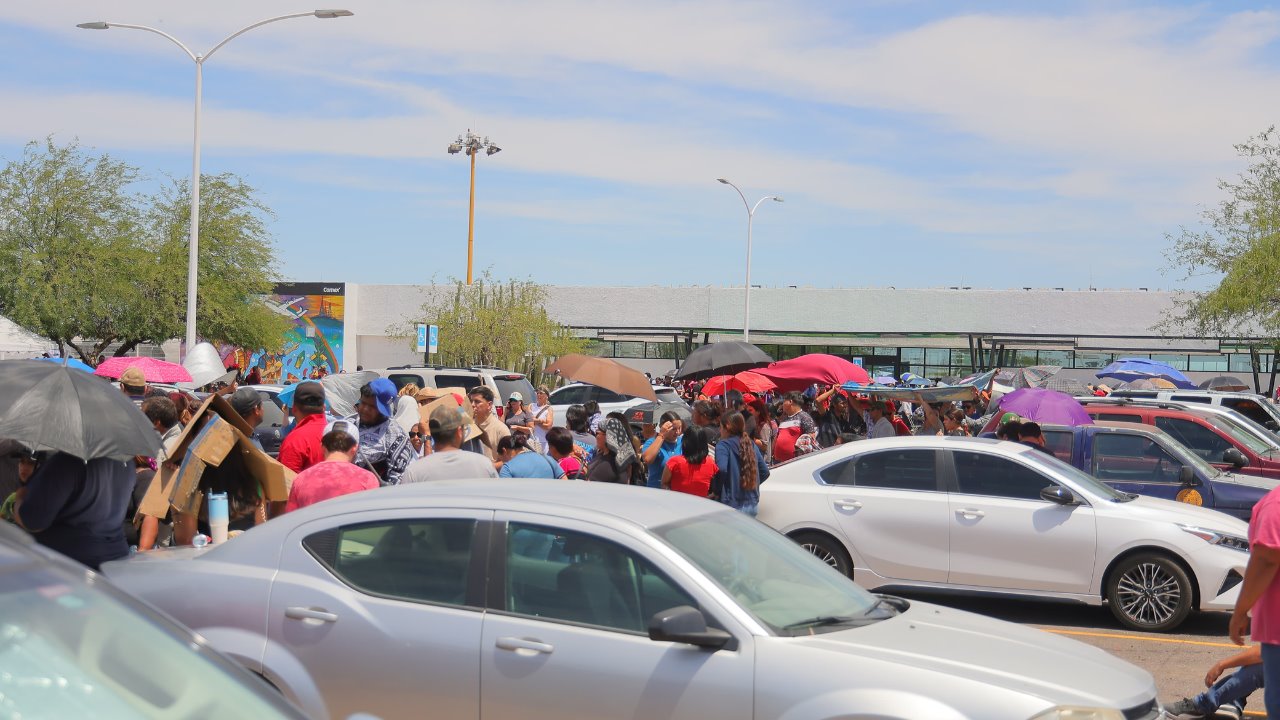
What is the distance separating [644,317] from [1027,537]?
49065 mm

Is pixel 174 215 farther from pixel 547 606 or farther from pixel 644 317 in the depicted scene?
pixel 547 606

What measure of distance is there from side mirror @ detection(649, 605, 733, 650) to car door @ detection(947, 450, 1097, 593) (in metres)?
6.11

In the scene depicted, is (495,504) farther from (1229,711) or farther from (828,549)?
(828,549)

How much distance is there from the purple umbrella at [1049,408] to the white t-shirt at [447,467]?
25.4 feet

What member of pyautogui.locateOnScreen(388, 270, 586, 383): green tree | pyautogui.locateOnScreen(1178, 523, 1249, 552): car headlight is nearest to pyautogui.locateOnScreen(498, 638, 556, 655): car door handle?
pyautogui.locateOnScreen(1178, 523, 1249, 552): car headlight

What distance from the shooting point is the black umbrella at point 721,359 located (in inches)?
688

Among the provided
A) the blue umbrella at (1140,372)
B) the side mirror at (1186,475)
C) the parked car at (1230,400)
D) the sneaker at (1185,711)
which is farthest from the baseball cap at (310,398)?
the blue umbrella at (1140,372)

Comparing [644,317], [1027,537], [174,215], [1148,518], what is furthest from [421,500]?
[644,317]

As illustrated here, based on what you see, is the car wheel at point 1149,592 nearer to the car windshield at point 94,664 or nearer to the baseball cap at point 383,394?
the baseball cap at point 383,394

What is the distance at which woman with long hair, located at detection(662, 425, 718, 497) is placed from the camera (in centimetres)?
1012

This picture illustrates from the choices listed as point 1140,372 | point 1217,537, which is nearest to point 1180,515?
point 1217,537

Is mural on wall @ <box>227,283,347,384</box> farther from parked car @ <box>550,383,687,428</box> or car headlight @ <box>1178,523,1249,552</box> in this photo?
car headlight @ <box>1178,523,1249,552</box>

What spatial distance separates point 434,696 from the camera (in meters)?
5.00

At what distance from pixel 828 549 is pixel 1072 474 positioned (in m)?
2.24
